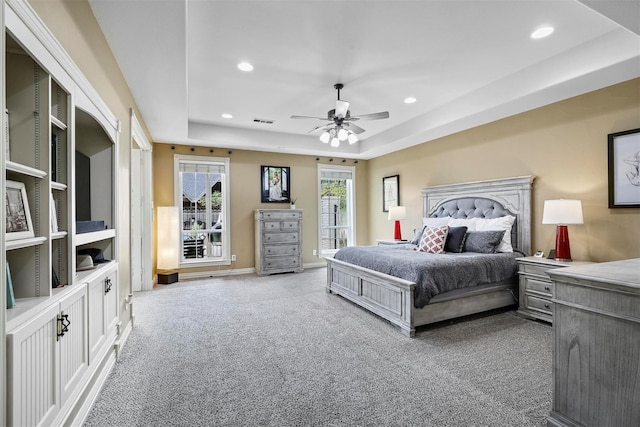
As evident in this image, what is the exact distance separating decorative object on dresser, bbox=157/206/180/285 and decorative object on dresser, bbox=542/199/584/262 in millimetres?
5366

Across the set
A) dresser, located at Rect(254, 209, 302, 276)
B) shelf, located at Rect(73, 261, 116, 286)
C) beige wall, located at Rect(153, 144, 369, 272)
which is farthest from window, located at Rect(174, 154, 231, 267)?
shelf, located at Rect(73, 261, 116, 286)

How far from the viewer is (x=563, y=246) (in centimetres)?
334

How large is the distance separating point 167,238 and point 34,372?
13.9ft

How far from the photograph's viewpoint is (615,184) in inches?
124

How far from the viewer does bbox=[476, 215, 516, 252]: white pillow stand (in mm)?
3898

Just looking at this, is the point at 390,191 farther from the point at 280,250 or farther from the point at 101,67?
the point at 101,67

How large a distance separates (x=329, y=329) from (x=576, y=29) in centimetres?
356

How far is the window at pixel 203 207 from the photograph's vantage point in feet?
19.1

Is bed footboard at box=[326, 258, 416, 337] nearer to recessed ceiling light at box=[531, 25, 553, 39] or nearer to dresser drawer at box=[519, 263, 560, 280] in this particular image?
dresser drawer at box=[519, 263, 560, 280]

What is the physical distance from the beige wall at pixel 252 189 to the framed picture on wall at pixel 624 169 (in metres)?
4.67

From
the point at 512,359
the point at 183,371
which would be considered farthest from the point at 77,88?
the point at 512,359

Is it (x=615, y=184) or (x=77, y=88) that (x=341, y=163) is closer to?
(x=615, y=184)

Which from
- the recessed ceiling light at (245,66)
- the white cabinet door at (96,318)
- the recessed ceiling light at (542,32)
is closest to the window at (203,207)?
the recessed ceiling light at (245,66)

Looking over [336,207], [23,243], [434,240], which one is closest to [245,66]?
[23,243]
